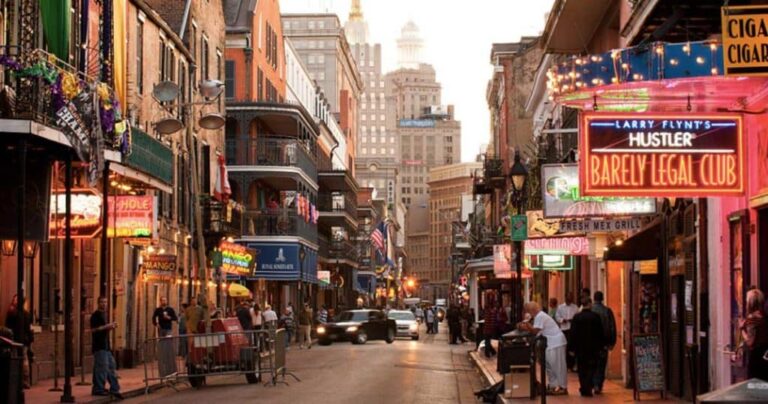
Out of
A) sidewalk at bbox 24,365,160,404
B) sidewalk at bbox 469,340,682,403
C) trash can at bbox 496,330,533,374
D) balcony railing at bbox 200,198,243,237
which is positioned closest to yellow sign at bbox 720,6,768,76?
trash can at bbox 496,330,533,374

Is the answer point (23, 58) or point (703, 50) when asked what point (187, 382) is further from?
point (703, 50)

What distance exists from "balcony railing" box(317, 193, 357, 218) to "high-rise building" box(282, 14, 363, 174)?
21.4m

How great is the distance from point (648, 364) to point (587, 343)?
1745 mm

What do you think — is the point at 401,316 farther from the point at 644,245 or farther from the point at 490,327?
the point at 644,245

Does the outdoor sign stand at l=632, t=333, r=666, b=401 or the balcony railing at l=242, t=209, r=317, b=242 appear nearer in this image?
the outdoor sign stand at l=632, t=333, r=666, b=401

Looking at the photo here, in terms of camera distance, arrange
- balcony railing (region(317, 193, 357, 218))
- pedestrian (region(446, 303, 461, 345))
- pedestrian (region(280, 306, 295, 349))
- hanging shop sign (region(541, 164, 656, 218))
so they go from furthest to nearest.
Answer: balcony railing (region(317, 193, 357, 218)) < pedestrian (region(446, 303, 461, 345)) < pedestrian (region(280, 306, 295, 349)) < hanging shop sign (region(541, 164, 656, 218))

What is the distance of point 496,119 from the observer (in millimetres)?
85312

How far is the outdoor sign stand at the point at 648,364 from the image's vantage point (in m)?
21.0

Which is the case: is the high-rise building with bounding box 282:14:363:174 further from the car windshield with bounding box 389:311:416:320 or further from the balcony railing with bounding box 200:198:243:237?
the balcony railing with bounding box 200:198:243:237

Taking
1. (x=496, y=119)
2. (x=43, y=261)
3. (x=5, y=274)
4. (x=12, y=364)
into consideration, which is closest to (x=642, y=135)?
(x=12, y=364)

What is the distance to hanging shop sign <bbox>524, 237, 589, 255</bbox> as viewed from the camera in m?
30.6

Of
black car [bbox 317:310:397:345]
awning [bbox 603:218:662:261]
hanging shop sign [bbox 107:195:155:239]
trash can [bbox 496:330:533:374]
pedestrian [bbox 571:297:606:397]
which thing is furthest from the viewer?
black car [bbox 317:310:397:345]

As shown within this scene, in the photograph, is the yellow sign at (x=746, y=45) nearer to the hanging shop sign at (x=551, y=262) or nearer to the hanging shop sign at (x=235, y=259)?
the hanging shop sign at (x=551, y=262)

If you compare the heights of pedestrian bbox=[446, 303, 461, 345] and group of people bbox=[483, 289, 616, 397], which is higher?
group of people bbox=[483, 289, 616, 397]
